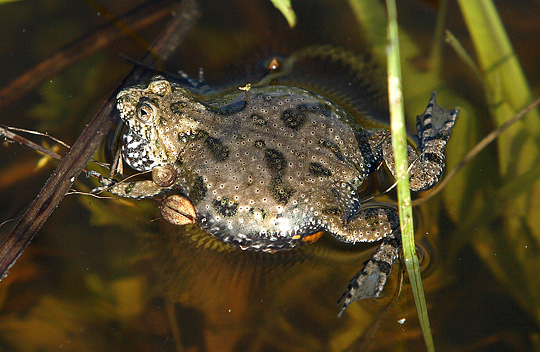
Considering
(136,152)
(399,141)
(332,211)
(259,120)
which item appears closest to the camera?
(399,141)

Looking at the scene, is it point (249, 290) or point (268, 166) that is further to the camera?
point (249, 290)

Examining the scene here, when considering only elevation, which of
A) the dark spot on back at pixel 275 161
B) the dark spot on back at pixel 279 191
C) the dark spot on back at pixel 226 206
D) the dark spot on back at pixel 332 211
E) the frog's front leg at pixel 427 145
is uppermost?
the frog's front leg at pixel 427 145

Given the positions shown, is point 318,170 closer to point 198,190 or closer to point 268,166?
point 268,166

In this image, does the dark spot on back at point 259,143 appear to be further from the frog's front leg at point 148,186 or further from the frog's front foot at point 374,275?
the frog's front foot at point 374,275

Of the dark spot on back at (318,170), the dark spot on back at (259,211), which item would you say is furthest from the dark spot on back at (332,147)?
the dark spot on back at (259,211)

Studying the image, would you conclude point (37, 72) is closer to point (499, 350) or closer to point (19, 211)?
point (19, 211)

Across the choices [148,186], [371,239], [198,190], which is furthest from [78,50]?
[371,239]

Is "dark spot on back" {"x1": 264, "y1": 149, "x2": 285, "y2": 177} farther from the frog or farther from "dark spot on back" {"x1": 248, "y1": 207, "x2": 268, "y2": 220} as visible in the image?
"dark spot on back" {"x1": 248, "y1": 207, "x2": 268, "y2": 220}
